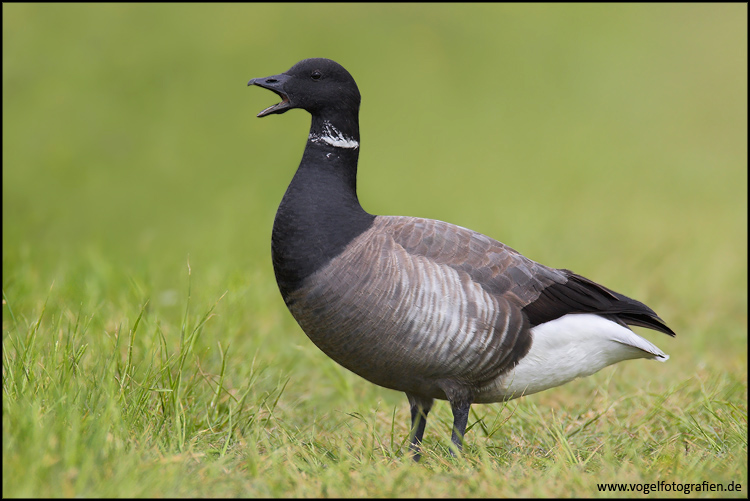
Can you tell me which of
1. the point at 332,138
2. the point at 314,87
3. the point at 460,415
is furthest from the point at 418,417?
the point at 314,87

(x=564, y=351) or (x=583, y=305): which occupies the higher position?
(x=583, y=305)

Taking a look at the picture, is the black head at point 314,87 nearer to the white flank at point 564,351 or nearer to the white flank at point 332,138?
the white flank at point 332,138

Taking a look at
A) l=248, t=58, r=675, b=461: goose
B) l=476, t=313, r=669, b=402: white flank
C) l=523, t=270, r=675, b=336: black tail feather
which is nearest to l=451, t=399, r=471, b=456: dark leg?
l=248, t=58, r=675, b=461: goose

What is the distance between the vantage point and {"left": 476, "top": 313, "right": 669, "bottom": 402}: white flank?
4.64 meters

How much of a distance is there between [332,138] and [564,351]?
76.9 inches

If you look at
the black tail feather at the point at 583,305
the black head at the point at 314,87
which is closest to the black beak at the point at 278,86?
the black head at the point at 314,87

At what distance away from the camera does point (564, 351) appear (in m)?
4.70

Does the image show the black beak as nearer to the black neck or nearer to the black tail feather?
the black neck

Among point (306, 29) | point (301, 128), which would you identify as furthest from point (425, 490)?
point (306, 29)

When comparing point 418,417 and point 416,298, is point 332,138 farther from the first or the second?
point 418,417

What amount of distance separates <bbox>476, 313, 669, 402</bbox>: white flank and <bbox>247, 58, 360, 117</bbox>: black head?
190 cm

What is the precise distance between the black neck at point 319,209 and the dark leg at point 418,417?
1.12 m

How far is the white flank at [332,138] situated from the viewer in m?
4.87

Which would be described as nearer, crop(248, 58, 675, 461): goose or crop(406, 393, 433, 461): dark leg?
crop(248, 58, 675, 461): goose
